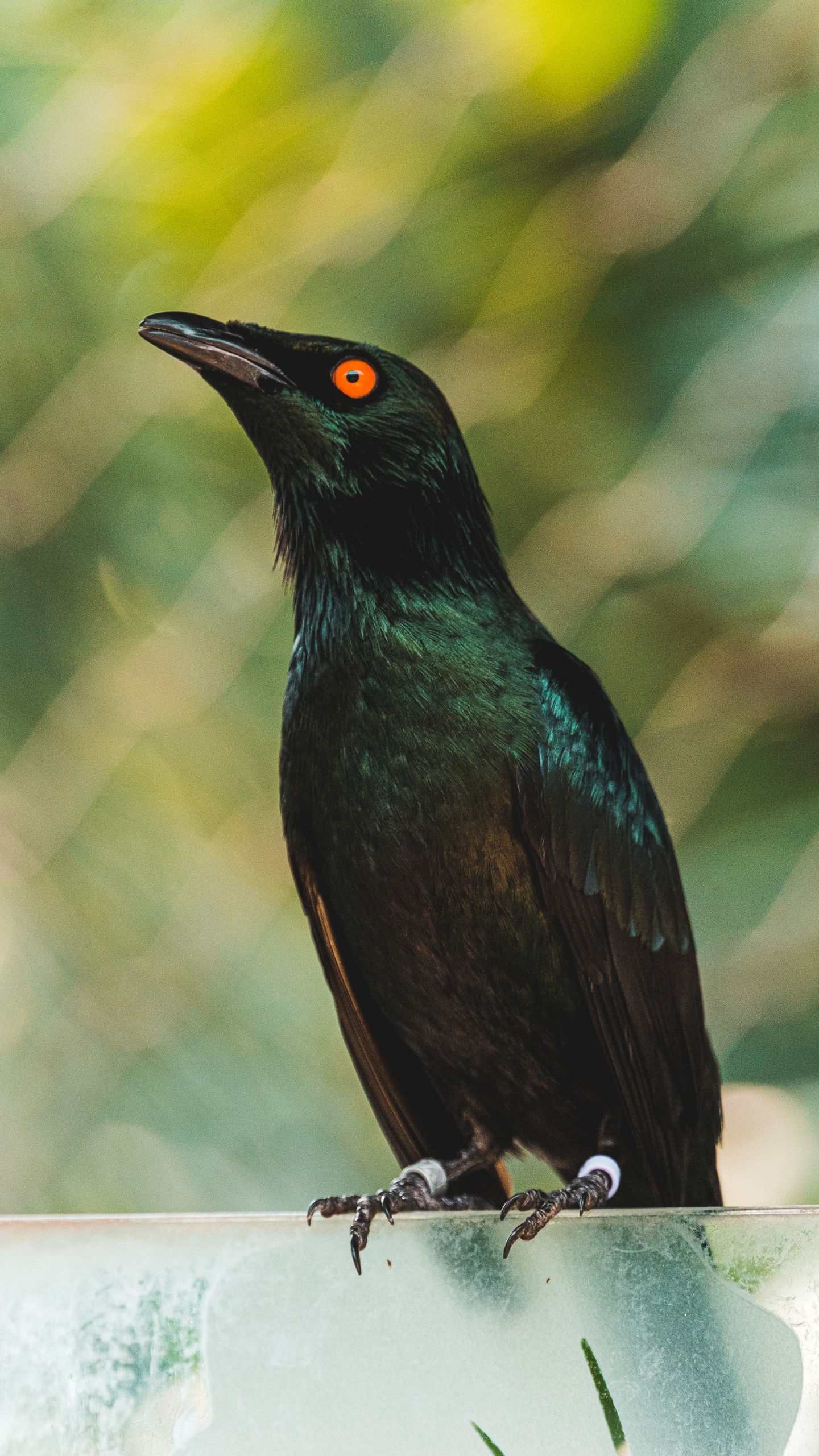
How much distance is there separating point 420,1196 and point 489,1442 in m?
0.70

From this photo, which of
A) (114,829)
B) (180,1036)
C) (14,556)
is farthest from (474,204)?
(180,1036)

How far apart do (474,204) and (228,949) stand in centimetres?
215

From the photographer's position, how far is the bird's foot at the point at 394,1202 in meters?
1.52

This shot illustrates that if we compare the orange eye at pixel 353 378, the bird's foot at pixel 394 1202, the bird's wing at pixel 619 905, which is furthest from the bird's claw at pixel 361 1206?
the orange eye at pixel 353 378

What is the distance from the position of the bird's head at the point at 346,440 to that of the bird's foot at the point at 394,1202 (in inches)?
32.8

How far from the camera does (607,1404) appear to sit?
1262 mm

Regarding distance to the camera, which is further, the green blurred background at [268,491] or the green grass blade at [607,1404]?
the green blurred background at [268,491]

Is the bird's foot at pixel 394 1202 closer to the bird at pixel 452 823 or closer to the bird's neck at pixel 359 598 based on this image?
the bird at pixel 452 823

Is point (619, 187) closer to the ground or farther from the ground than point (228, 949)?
farther from the ground

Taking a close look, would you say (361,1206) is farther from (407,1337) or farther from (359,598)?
(359,598)

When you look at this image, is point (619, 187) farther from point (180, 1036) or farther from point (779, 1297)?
point (779, 1297)

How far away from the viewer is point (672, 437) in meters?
3.72

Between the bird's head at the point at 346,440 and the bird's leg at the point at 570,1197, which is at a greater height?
the bird's head at the point at 346,440

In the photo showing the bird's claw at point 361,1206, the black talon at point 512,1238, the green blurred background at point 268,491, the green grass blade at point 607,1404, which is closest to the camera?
the green grass blade at point 607,1404
